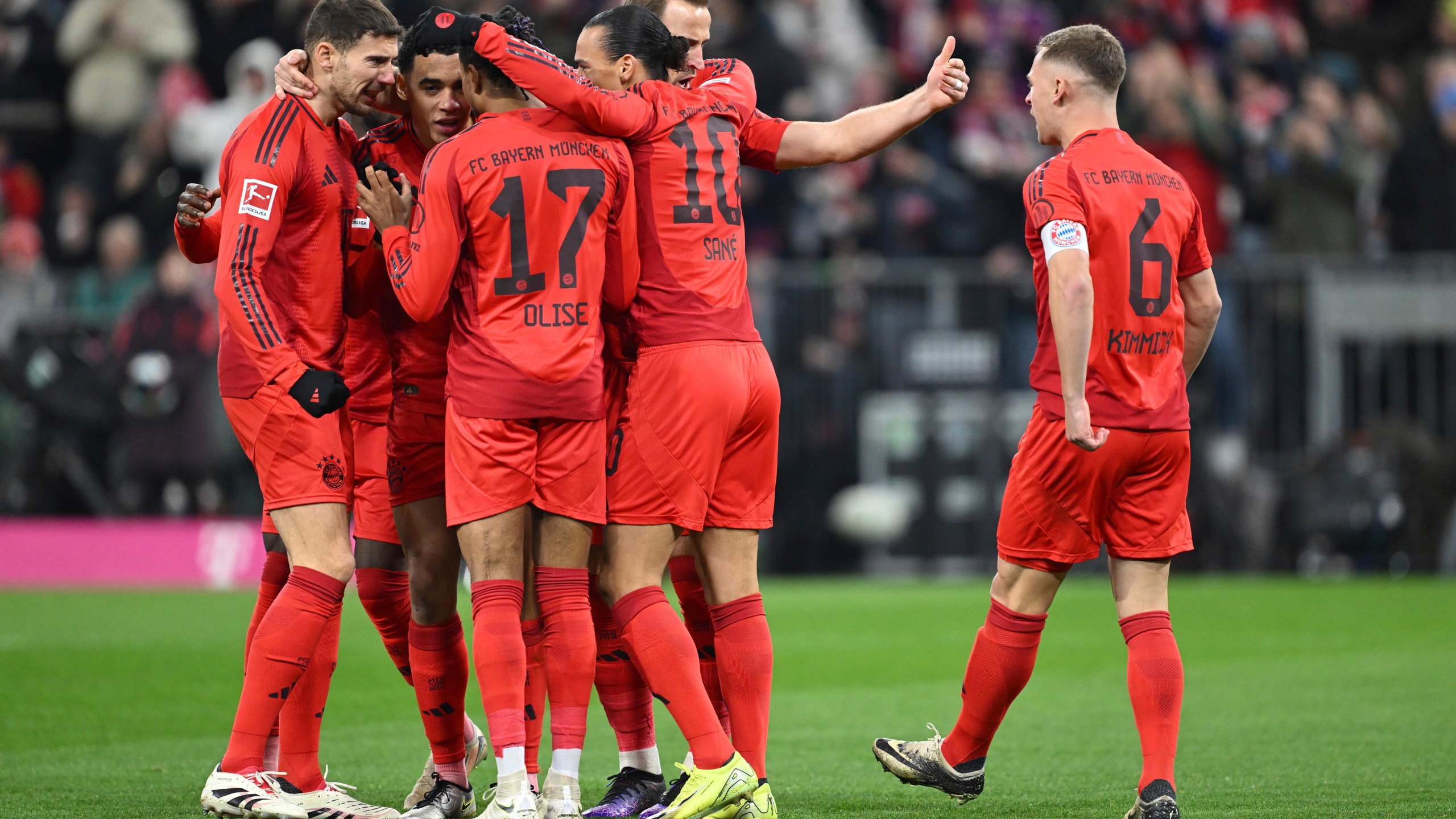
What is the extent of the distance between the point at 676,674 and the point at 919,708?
2.96 m

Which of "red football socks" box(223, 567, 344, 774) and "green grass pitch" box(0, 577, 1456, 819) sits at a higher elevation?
"red football socks" box(223, 567, 344, 774)

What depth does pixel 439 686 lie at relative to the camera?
5.45 m

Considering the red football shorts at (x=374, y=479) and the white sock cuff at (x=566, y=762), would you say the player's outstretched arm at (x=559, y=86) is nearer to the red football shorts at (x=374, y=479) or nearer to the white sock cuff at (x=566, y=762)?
the red football shorts at (x=374, y=479)

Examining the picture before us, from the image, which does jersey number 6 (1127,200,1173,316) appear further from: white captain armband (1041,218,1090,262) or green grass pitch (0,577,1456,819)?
green grass pitch (0,577,1456,819)

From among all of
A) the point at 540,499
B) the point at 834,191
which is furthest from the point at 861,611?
the point at 540,499

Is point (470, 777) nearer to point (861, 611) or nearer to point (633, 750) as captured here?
point (633, 750)

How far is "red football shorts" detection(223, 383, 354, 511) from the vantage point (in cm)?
521

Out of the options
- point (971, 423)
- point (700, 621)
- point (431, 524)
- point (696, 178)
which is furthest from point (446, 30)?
point (971, 423)

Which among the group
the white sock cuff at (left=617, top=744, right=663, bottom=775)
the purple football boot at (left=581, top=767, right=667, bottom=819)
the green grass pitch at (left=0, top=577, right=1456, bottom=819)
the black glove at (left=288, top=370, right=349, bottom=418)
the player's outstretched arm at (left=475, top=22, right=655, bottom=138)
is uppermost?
the player's outstretched arm at (left=475, top=22, right=655, bottom=138)

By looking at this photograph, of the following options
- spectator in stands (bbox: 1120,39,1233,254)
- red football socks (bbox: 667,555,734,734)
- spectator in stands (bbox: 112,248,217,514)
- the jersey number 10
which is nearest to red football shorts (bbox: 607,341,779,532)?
the jersey number 10

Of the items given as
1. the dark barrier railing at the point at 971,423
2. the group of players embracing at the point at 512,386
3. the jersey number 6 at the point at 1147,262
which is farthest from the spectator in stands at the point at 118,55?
the jersey number 6 at the point at 1147,262

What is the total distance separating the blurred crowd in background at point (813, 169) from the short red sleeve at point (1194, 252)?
28.6 ft

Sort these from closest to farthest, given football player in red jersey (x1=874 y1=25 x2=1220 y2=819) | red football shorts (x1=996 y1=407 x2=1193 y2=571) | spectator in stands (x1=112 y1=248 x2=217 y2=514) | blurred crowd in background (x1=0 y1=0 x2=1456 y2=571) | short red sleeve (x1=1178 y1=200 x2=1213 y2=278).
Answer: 1. football player in red jersey (x1=874 y1=25 x2=1220 y2=819)
2. red football shorts (x1=996 y1=407 x2=1193 y2=571)
3. short red sleeve (x1=1178 y1=200 x2=1213 y2=278)
4. spectator in stands (x1=112 y1=248 x2=217 y2=514)
5. blurred crowd in background (x1=0 y1=0 x2=1456 y2=571)

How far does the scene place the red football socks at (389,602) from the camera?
18.8 ft
